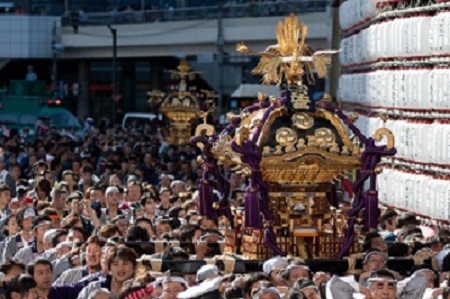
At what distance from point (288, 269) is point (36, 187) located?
13789mm

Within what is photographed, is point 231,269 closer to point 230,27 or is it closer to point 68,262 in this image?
point 68,262

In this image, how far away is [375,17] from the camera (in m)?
40.4

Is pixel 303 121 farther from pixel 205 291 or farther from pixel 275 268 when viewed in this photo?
pixel 205 291

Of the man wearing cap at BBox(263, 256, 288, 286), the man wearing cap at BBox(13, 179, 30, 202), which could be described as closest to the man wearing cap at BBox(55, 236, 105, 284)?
the man wearing cap at BBox(263, 256, 288, 286)

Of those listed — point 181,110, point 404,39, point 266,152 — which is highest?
point 404,39

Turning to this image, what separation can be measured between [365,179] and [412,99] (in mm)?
11182

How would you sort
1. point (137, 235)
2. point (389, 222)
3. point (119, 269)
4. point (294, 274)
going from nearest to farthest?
point (294, 274)
point (119, 269)
point (137, 235)
point (389, 222)

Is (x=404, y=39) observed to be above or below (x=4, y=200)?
above

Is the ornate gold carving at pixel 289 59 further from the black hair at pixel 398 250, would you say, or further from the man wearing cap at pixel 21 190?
the man wearing cap at pixel 21 190

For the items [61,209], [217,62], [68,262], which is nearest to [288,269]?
[68,262]

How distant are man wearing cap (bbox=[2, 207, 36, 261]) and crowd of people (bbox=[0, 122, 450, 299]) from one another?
0.02 metres

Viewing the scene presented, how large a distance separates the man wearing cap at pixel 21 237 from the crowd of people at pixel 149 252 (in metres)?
0.02

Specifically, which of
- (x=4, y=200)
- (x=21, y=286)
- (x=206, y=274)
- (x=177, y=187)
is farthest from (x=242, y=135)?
(x=177, y=187)

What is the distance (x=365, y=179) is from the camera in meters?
23.5
